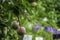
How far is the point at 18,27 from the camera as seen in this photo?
1396mm

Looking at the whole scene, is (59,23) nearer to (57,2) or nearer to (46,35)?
(57,2)

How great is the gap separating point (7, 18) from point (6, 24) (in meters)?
0.05

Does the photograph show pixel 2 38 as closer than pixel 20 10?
Yes

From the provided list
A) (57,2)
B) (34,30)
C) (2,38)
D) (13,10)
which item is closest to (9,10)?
(13,10)

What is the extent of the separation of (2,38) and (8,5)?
0.68 feet

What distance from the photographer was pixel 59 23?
17.5 ft

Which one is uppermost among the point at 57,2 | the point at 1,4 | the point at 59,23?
the point at 1,4

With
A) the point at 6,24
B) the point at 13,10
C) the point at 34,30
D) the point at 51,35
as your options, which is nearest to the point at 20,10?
the point at 13,10

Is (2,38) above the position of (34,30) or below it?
above

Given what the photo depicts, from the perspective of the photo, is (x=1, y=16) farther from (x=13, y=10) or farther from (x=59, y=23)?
(x=59, y=23)

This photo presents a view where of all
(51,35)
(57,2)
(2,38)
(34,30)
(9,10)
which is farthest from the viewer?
(57,2)

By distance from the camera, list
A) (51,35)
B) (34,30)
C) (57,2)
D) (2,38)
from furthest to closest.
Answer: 1. (57,2)
2. (51,35)
3. (34,30)
4. (2,38)

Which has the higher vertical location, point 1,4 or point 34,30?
point 1,4

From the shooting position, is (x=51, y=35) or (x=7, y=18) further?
(x=51, y=35)
